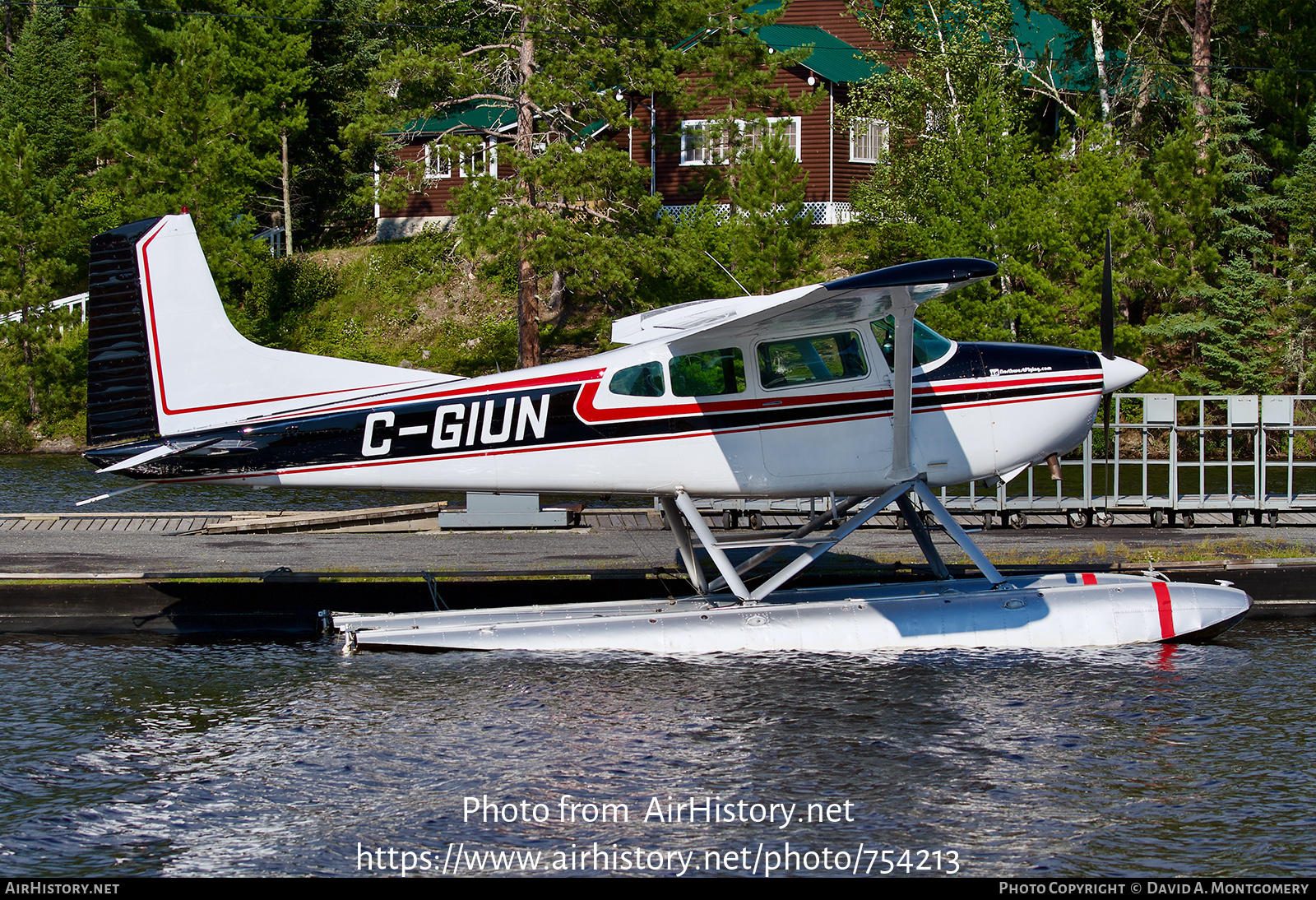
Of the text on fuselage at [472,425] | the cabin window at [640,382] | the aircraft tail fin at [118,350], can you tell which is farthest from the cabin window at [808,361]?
the aircraft tail fin at [118,350]

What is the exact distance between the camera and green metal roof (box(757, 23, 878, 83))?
38.5 metres

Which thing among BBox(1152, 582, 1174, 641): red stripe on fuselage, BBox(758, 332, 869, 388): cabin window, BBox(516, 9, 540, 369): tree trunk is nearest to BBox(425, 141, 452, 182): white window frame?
BBox(516, 9, 540, 369): tree trunk

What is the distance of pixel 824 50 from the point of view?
132 feet

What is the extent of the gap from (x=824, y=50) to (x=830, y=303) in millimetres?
32799

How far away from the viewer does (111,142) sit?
38094mm

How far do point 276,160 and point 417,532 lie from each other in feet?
99.4

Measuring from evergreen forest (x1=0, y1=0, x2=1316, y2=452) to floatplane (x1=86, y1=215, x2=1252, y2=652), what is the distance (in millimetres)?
16415

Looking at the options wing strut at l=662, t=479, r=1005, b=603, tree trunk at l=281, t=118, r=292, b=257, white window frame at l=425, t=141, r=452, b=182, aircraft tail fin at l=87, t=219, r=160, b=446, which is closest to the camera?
aircraft tail fin at l=87, t=219, r=160, b=446

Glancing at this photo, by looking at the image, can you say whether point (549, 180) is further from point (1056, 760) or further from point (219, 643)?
point (1056, 760)

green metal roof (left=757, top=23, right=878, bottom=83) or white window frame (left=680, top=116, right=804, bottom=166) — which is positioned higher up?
green metal roof (left=757, top=23, right=878, bottom=83)

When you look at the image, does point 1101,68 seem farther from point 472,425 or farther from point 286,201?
point 472,425

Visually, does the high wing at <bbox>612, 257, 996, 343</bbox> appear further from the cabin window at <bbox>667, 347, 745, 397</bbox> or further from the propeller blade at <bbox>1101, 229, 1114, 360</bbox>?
the propeller blade at <bbox>1101, 229, 1114, 360</bbox>

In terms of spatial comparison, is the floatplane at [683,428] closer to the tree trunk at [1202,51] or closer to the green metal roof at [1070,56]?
the tree trunk at [1202,51]
